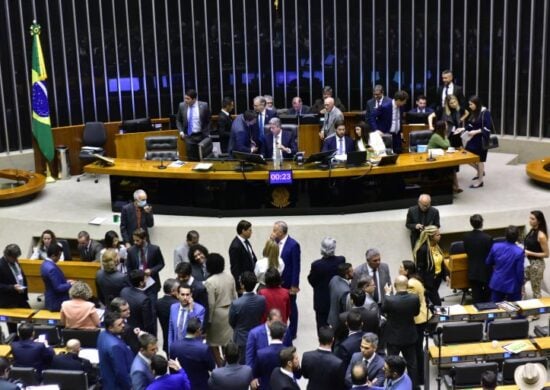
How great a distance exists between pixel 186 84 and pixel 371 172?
5930 mm

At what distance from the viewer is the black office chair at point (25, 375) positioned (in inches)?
303

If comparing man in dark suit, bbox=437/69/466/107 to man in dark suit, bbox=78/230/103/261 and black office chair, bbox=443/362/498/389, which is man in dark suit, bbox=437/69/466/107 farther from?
black office chair, bbox=443/362/498/389

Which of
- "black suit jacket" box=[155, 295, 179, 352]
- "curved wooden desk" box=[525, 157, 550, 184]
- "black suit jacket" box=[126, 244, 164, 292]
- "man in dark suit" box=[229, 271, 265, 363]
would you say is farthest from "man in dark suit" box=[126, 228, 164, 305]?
"curved wooden desk" box=[525, 157, 550, 184]

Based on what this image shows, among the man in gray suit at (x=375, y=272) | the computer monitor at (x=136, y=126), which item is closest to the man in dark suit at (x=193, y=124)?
the computer monitor at (x=136, y=126)

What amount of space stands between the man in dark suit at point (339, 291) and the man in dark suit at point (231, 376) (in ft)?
5.87

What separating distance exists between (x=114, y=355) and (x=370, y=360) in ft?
6.66

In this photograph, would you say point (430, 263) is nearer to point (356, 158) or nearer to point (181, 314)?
point (356, 158)

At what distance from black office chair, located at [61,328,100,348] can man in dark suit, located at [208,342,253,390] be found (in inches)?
76.5

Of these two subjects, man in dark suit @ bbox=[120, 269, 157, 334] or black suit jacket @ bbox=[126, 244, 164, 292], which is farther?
black suit jacket @ bbox=[126, 244, 164, 292]

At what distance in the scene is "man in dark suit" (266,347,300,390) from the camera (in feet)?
22.5

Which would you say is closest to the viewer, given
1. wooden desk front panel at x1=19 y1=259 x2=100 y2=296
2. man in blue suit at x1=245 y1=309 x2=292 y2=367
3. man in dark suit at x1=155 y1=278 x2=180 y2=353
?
man in blue suit at x1=245 y1=309 x2=292 y2=367

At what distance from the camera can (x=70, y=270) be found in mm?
10531

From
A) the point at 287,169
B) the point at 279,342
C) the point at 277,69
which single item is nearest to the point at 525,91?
the point at 277,69

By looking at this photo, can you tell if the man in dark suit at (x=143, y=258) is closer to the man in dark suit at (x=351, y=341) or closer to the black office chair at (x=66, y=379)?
the black office chair at (x=66, y=379)
